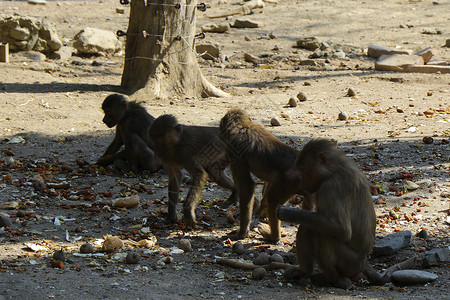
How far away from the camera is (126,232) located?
22.2 feet

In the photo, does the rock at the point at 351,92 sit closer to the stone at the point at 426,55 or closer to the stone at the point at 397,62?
the stone at the point at 397,62

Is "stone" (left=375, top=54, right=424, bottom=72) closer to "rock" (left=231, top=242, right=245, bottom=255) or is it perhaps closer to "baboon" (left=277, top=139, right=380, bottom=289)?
"rock" (left=231, top=242, right=245, bottom=255)

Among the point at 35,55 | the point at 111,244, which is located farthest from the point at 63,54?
the point at 111,244

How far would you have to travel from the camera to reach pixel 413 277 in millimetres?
5430

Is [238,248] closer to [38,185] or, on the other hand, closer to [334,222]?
[334,222]

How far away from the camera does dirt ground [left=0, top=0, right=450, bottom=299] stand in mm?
5465

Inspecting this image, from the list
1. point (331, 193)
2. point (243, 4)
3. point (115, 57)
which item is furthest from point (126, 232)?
point (243, 4)

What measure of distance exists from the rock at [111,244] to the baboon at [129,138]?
2784mm

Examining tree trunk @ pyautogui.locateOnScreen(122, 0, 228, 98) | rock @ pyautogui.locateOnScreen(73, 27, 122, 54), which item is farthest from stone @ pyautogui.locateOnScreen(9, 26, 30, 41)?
tree trunk @ pyautogui.locateOnScreen(122, 0, 228, 98)

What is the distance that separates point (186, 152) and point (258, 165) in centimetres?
94

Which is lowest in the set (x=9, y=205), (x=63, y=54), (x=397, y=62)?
(x=9, y=205)

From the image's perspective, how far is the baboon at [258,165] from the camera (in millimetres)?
6621

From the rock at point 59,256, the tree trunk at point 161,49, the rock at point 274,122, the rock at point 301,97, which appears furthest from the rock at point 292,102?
the rock at point 59,256

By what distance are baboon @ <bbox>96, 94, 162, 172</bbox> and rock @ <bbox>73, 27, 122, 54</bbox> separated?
6347 millimetres
